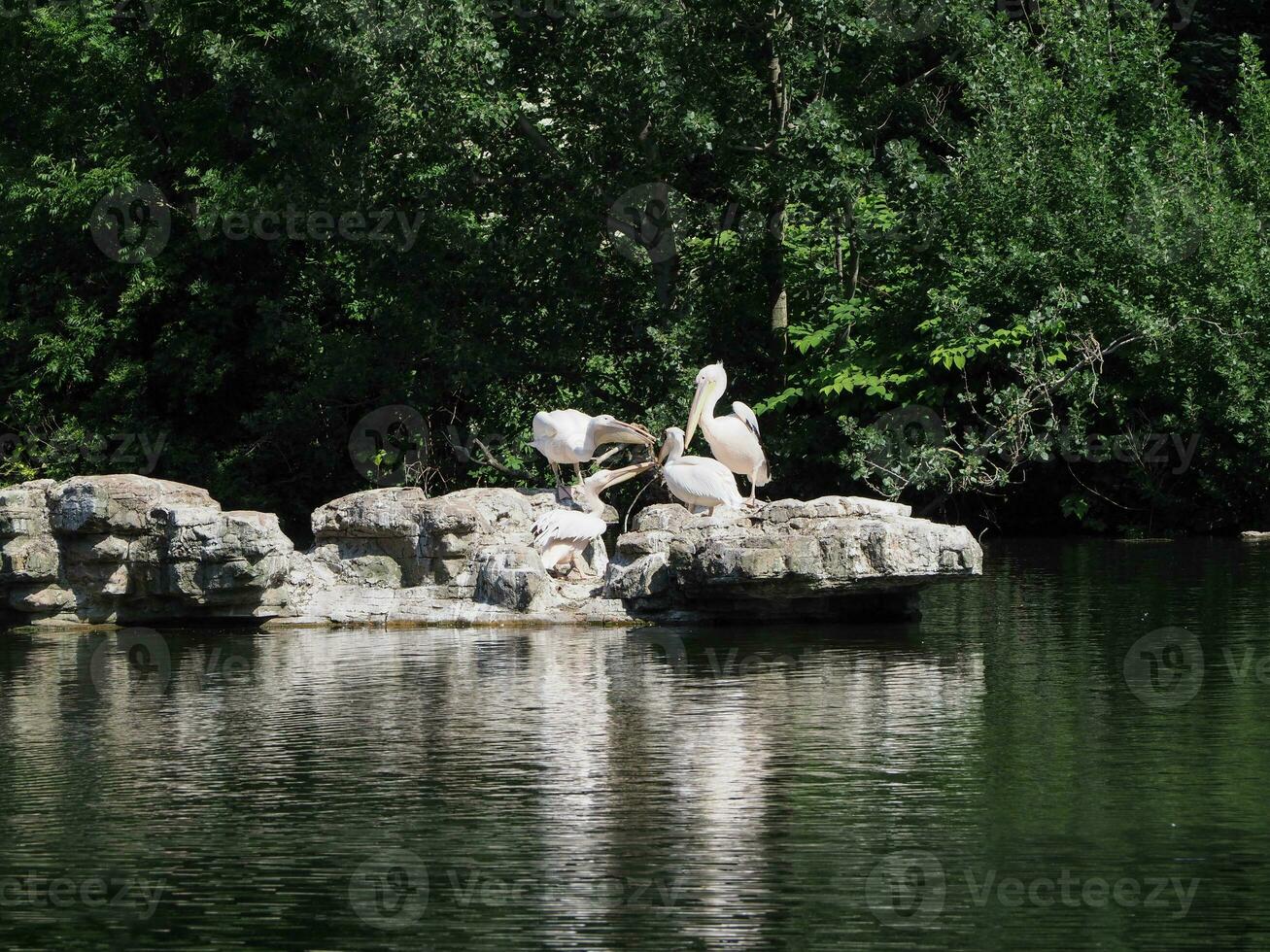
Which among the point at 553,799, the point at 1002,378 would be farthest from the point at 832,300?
the point at 553,799

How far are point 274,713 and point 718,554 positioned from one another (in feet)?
16.2

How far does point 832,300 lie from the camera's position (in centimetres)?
2883

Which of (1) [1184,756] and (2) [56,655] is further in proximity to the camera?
(2) [56,655]

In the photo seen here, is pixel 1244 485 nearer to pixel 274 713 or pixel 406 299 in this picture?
pixel 406 299

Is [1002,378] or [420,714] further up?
[1002,378]
